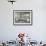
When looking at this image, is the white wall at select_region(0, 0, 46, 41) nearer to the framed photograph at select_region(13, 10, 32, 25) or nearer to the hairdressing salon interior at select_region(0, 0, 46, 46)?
the hairdressing salon interior at select_region(0, 0, 46, 46)

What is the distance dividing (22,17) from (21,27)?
391 mm

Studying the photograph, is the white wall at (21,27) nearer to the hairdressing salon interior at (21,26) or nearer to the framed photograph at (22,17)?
the hairdressing salon interior at (21,26)

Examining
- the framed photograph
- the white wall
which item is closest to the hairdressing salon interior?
the white wall

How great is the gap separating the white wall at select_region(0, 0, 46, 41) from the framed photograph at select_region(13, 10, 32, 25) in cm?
12

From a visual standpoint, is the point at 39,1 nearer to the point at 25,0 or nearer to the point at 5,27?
the point at 25,0

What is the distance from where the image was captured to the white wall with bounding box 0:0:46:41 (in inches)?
194

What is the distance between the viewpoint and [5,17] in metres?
4.96

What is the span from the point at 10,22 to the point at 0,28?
0.45m

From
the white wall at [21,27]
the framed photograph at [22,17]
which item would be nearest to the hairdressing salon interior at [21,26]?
the white wall at [21,27]

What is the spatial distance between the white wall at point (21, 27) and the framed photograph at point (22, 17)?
0.12 m

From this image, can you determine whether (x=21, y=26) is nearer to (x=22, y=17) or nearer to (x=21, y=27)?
(x=21, y=27)

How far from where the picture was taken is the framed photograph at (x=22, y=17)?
495 centimetres

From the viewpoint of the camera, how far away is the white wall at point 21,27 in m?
4.93

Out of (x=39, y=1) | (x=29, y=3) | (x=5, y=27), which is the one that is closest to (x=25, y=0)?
(x=29, y=3)
